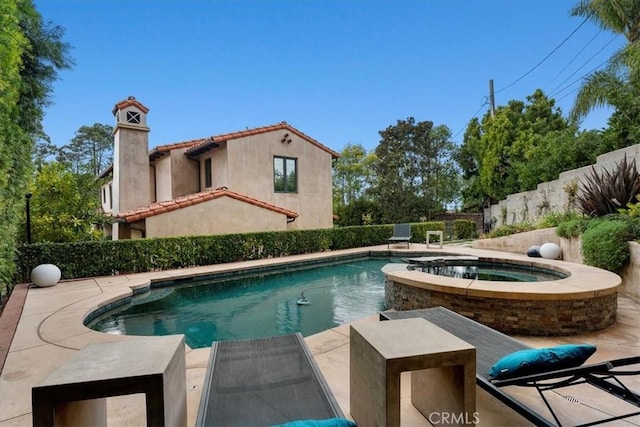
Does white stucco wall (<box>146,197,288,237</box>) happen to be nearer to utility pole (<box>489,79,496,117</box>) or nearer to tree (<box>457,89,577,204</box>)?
tree (<box>457,89,577,204</box>)

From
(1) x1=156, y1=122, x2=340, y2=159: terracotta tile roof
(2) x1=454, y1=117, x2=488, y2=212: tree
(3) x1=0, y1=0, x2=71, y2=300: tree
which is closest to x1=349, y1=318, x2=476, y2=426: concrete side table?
(3) x1=0, y1=0, x2=71, y2=300: tree

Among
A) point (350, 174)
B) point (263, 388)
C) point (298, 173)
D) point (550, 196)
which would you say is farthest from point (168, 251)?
point (350, 174)

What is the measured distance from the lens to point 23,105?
7.75 meters

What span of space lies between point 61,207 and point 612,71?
2119cm

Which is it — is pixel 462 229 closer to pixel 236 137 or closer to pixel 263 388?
pixel 236 137

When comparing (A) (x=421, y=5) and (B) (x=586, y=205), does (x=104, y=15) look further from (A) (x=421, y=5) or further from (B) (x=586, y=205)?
(B) (x=586, y=205)

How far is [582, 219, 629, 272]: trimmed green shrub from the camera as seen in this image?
7012 mm

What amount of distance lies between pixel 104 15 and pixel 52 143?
38.4 metres

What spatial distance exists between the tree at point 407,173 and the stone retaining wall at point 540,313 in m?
20.2

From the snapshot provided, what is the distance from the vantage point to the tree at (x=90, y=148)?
132ft

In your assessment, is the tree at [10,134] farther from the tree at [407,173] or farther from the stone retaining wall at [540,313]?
the tree at [407,173]

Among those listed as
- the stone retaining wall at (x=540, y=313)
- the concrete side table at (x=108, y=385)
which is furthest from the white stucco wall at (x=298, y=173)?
the concrete side table at (x=108, y=385)

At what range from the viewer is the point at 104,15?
1116cm

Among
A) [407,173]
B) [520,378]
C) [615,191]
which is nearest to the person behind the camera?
[520,378]
